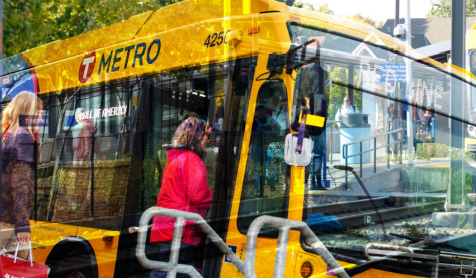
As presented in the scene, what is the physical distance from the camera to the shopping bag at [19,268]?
4586 mm

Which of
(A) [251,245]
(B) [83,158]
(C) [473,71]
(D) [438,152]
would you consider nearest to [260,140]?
(A) [251,245]

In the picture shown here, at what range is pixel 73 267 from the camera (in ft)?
16.0

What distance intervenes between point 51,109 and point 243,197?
7.40 feet

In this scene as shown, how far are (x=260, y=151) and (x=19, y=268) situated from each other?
98.2 inches

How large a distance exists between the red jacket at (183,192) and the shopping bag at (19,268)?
4.42 feet

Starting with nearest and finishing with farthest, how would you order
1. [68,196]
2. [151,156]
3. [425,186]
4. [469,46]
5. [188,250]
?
[469,46] → [425,186] → [188,250] → [151,156] → [68,196]

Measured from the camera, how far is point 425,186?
11.1ft

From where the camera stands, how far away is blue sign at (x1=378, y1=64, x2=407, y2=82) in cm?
352

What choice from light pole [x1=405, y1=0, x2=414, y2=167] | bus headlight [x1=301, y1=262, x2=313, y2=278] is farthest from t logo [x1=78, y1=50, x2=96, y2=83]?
light pole [x1=405, y1=0, x2=414, y2=167]

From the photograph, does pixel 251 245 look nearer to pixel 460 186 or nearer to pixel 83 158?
pixel 460 186

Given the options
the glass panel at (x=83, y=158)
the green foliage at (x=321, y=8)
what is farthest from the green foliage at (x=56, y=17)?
the green foliage at (x=321, y=8)

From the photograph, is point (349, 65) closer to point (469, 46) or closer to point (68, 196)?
point (469, 46)

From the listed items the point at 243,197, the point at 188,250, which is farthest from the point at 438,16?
the point at 188,250

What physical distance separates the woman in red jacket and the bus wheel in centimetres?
96
